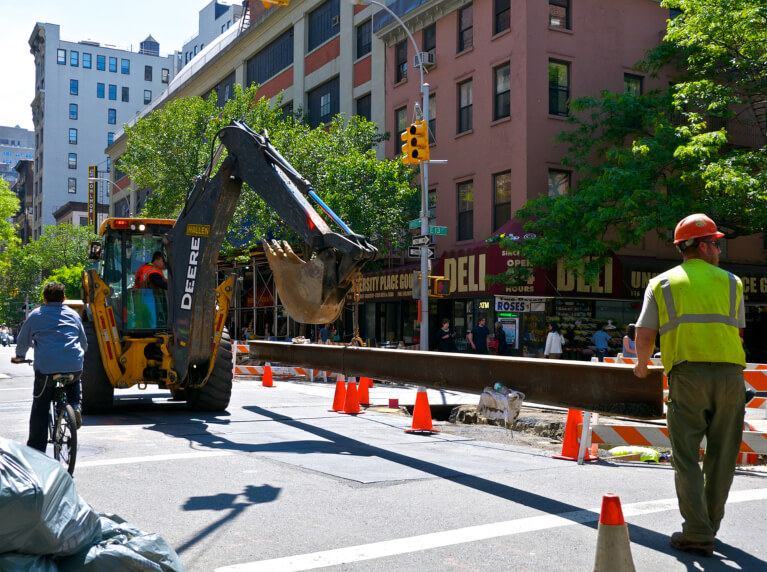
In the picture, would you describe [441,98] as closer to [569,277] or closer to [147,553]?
[569,277]

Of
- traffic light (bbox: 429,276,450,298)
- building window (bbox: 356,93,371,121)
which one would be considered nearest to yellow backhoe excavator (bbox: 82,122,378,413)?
traffic light (bbox: 429,276,450,298)

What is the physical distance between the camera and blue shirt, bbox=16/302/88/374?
24.1ft

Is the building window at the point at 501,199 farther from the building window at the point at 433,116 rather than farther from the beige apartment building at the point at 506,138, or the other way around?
the building window at the point at 433,116

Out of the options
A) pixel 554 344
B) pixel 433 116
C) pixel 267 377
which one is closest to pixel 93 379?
pixel 267 377

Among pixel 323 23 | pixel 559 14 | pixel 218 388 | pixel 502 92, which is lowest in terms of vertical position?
pixel 218 388

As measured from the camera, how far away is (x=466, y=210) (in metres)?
27.2

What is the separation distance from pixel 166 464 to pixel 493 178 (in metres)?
19.7

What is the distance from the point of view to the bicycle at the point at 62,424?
23.2 ft

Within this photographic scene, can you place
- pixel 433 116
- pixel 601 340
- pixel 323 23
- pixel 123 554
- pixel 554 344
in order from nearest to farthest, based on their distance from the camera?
1. pixel 123 554
2. pixel 554 344
3. pixel 601 340
4. pixel 433 116
5. pixel 323 23

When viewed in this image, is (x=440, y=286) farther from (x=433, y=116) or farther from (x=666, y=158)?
(x=433, y=116)

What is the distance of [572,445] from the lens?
29.2 ft

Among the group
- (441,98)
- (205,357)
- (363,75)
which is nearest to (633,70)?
(441,98)

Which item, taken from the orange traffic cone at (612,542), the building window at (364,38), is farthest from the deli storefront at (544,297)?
the orange traffic cone at (612,542)

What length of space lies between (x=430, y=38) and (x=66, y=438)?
25339mm
